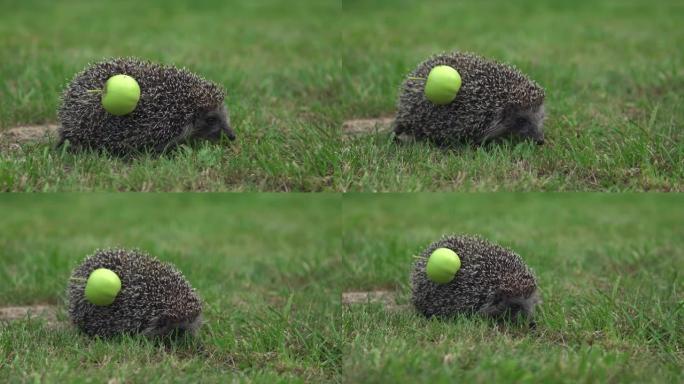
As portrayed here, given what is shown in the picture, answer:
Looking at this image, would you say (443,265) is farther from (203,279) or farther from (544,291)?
(203,279)

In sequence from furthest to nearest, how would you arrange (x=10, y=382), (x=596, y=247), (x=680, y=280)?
1. (x=596, y=247)
2. (x=680, y=280)
3. (x=10, y=382)

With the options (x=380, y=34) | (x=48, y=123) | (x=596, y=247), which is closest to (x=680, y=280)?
(x=596, y=247)

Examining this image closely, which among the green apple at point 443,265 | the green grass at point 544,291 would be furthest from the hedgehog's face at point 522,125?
the green grass at point 544,291

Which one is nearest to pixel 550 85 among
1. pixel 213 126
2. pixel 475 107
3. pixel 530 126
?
pixel 530 126

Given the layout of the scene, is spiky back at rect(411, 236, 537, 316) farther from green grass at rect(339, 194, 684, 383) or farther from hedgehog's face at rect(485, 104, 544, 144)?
hedgehog's face at rect(485, 104, 544, 144)

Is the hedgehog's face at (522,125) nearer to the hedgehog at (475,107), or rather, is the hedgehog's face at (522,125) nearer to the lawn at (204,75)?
the hedgehog at (475,107)

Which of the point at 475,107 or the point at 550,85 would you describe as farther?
the point at 550,85

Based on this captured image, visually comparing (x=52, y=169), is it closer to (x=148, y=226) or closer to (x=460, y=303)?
(x=460, y=303)
